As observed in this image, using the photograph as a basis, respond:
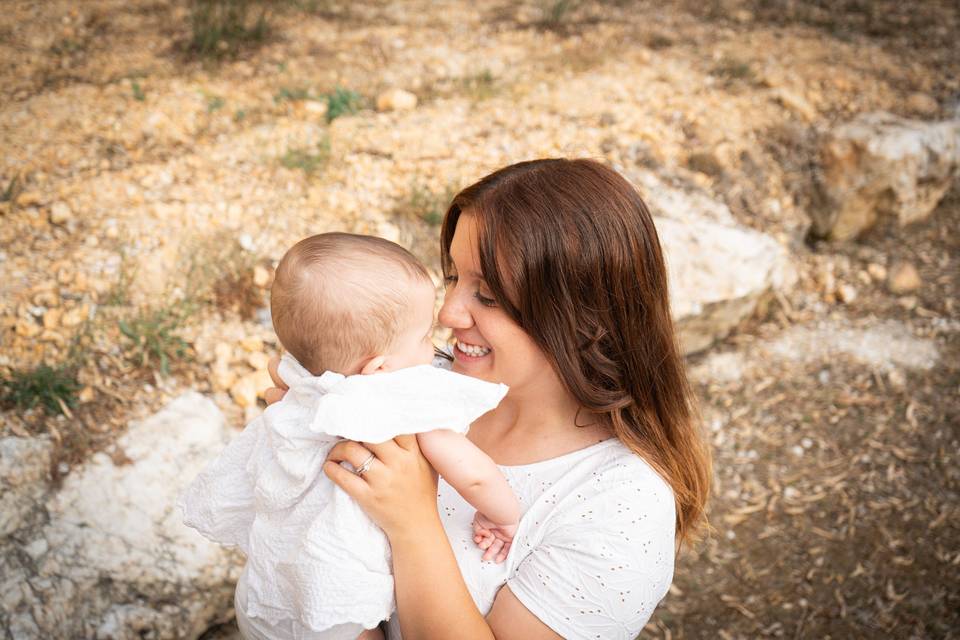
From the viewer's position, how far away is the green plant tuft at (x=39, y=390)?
277 cm

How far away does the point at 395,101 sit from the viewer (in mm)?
4387

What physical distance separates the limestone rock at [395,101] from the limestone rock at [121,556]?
228cm

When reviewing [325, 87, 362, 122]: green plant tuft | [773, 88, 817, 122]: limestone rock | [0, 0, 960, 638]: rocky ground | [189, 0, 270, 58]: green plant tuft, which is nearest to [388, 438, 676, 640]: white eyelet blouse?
[0, 0, 960, 638]: rocky ground

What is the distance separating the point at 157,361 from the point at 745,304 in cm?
303

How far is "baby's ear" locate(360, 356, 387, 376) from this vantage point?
5.65 ft

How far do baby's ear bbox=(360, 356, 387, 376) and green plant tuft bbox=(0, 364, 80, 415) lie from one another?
1.67 m

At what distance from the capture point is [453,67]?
4891 millimetres

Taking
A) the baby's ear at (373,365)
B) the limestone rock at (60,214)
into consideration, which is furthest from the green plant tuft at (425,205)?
the baby's ear at (373,365)

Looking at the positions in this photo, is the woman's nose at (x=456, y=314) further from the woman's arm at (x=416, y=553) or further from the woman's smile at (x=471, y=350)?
the woman's arm at (x=416, y=553)

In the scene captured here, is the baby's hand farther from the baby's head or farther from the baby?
the baby's head

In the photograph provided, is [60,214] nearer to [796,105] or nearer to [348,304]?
[348,304]

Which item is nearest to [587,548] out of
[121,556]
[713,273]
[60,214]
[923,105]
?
[121,556]

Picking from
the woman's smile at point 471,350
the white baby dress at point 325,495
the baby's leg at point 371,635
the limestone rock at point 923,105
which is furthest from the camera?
the limestone rock at point 923,105

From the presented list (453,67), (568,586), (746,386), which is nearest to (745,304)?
(746,386)
